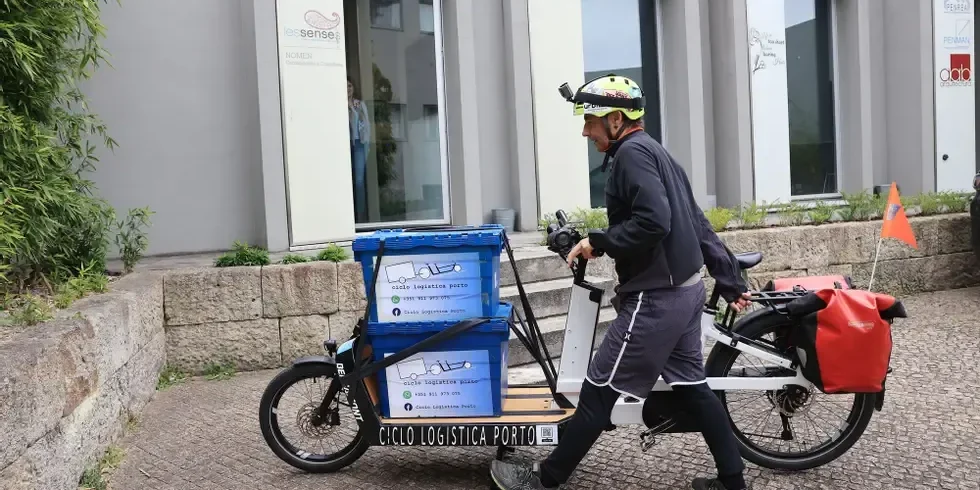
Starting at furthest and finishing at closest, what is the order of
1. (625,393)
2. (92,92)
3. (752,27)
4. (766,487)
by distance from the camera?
(752,27), (92,92), (766,487), (625,393)

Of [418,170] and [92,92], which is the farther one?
[418,170]

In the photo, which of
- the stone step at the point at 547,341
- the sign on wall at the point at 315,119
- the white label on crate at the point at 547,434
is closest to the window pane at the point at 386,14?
the sign on wall at the point at 315,119

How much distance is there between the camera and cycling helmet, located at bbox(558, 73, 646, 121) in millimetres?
3594

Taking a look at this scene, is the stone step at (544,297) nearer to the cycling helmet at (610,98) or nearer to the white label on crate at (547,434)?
the white label on crate at (547,434)

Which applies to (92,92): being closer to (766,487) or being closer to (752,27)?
(766,487)

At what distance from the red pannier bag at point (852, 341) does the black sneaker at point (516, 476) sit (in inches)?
54.7

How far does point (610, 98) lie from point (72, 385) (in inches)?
115

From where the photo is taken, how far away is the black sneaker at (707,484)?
3643mm

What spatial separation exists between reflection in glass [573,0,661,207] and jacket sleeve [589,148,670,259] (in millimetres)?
6978

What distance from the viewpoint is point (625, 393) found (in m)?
3.53

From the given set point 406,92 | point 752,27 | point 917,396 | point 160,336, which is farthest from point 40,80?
point 752,27

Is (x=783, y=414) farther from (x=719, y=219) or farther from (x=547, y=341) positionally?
(x=719, y=219)

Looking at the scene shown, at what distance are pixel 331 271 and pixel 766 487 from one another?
3.80 metres

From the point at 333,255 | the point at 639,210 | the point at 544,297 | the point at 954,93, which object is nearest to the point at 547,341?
the point at 544,297
